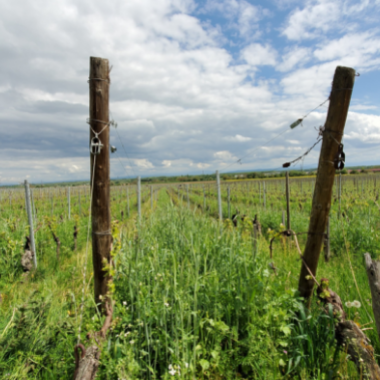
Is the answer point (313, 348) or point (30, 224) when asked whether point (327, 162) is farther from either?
point (30, 224)

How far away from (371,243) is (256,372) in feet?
12.7

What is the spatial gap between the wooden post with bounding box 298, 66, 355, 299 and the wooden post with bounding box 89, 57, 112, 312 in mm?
1860

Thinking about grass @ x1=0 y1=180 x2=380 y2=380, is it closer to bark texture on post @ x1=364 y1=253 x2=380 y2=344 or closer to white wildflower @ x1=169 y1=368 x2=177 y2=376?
white wildflower @ x1=169 y1=368 x2=177 y2=376

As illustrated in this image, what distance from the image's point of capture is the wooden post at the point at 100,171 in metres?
2.28

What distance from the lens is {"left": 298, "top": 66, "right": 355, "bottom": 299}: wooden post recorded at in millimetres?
2056

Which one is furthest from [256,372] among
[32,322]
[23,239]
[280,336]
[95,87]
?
[23,239]

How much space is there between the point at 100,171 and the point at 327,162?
204 centimetres

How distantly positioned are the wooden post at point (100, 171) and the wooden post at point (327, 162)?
1.86 metres

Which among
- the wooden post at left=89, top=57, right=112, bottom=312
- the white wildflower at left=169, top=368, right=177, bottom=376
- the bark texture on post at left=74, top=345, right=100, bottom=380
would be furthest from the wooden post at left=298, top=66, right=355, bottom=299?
the wooden post at left=89, top=57, right=112, bottom=312

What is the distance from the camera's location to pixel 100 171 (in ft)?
7.75

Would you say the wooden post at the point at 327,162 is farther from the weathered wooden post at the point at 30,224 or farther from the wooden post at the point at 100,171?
the weathered wooden post at the point at 30,224

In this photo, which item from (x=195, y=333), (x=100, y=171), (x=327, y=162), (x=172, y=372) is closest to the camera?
(x=172, y=372)

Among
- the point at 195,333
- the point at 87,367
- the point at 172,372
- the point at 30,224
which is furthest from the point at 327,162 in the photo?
the point at 30,224

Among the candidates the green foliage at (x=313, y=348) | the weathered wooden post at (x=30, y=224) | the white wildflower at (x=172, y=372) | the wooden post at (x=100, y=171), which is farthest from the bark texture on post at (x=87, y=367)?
the weathered wooden post at (x=30, y=224)
